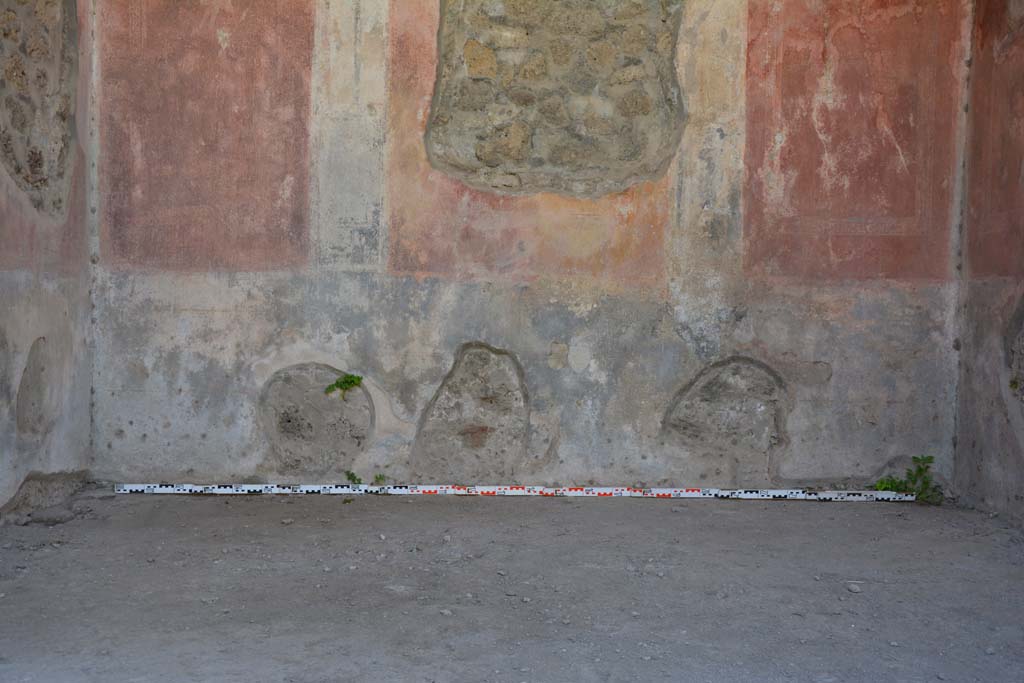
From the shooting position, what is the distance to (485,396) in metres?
4.81

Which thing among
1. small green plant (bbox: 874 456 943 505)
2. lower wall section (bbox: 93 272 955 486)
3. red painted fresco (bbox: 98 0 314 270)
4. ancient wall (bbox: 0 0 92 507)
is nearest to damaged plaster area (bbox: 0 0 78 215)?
ancient wall (bbox: 0 0 92 507)

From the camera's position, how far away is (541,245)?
4.84m

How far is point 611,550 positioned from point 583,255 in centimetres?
166

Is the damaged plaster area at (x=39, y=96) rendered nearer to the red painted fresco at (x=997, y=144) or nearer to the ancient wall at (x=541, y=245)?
the ancient wall at (x=541, y=245)

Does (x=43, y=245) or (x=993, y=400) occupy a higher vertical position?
(x=43, y=245)

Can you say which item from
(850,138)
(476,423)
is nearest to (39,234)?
(476,423)

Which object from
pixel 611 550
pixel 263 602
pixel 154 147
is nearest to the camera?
pixel 263 602

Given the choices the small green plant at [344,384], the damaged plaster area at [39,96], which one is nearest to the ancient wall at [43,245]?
the damaged plaster area at [39,96]

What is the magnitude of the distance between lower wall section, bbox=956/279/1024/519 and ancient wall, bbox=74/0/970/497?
5.6 inches

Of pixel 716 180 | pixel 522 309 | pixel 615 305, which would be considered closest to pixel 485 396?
pixel 522 309

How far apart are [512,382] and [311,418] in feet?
3.46

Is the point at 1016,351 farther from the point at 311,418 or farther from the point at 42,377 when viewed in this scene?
the point at 42,377

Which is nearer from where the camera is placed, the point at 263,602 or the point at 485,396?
the point at 263,602

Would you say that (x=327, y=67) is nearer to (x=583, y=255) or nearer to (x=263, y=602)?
(x=583, y=255)
